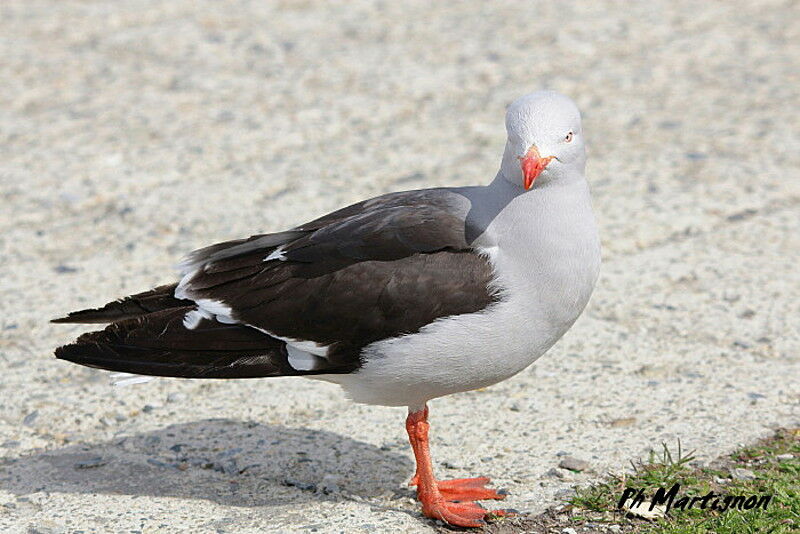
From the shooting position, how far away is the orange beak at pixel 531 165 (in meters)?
4.04

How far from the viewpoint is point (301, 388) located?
5.57 m

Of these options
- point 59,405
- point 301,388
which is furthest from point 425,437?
point 59,405

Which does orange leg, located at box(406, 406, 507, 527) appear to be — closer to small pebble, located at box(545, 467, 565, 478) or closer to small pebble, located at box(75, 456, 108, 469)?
small pebble, located at box(545, 467, 565, 478)

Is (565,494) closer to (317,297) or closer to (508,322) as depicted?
(508,322)

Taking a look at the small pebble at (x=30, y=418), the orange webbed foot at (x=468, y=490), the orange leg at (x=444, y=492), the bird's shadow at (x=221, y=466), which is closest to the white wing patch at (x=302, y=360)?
the orange leg at (x=444, y=492)

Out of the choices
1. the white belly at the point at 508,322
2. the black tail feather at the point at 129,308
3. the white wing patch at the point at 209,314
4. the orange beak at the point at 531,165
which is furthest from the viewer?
the black tail feather at the point at 129,308

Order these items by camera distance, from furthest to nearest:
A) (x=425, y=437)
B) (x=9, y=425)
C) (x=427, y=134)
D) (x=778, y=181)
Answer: (x=427, y=134), (x=778, y=181), (x=9, y=425), (x=425, y=437)

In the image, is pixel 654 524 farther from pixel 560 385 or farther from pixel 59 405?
pixel 59 405

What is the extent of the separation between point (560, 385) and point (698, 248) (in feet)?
5.63
